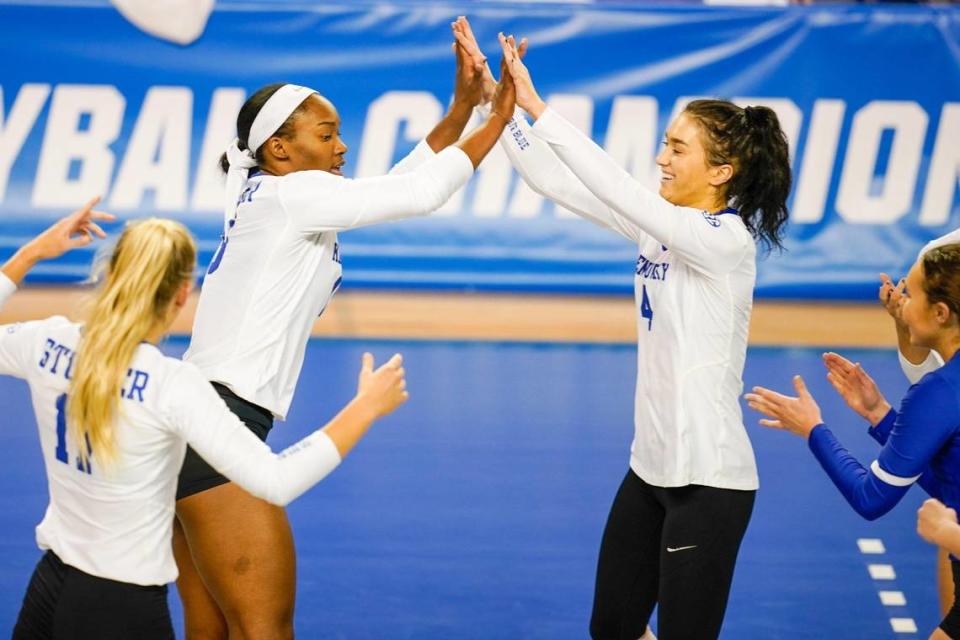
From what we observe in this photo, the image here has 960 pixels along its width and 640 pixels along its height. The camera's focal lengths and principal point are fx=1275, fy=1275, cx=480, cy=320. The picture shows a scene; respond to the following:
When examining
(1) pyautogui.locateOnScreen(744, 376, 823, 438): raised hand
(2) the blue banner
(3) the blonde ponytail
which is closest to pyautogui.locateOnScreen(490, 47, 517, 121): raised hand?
(1) pyautogui.locateOnScreen(744, 376, 823, 438): raised hand

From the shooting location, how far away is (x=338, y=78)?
30.2 feet

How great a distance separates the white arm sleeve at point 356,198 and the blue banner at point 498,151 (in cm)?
573

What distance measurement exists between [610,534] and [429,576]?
1.33 metres

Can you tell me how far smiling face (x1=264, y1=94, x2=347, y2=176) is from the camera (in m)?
3.59

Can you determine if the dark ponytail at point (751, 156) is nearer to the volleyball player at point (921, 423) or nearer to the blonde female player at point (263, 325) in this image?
the volleyball player at point (921, 423)

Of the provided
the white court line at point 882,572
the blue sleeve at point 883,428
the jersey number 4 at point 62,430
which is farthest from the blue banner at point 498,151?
the jersey number 4 at point 62,430

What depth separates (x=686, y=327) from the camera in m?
3.48

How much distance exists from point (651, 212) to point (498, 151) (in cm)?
571

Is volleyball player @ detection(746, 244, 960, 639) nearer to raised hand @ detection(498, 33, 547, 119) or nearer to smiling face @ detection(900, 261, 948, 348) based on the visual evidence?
smiling face @ detection(900, 261, 948, 348)

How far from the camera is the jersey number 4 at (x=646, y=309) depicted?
359cm

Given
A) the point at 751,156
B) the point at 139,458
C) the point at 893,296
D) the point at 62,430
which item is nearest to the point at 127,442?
the point at 139,458

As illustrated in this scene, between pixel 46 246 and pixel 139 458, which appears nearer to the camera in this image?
pixel 139 458

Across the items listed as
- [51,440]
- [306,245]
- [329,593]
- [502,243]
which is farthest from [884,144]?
[51,440]

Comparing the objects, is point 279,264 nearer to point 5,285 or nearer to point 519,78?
point 5,285
